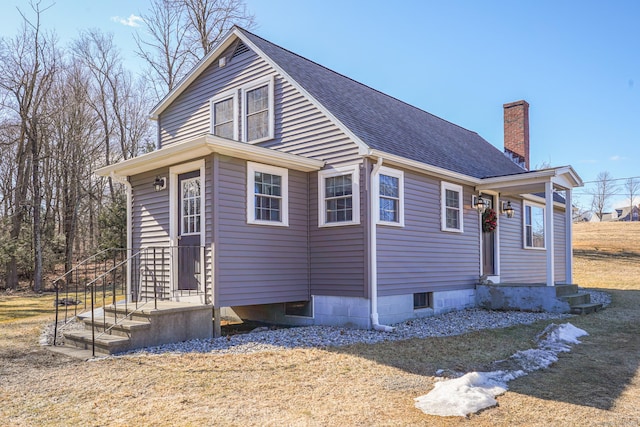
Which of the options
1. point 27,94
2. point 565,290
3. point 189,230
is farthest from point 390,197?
point 27,94

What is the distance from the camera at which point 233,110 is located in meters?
11.0

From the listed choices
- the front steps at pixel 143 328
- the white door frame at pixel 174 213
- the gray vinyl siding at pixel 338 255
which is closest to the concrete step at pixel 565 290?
the gray vinyl siding at pixel 338 255

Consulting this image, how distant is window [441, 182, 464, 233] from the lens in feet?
35.6

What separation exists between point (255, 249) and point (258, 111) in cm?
359

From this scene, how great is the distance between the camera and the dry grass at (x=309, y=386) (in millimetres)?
4055

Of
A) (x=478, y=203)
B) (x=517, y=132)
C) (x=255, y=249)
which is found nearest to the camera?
(x=255, y=249)

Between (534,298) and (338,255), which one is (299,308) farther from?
(534,298)

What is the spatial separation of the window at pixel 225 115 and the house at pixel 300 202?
32 millimetres

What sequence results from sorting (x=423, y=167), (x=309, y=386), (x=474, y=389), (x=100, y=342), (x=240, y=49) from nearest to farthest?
(x=474, y=389)
(x=309, y=386)
(x=100, y=342)
(x=423, y=167)
(x=240, y=49)

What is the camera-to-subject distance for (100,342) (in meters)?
6.60

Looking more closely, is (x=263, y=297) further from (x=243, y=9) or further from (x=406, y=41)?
(x=243, y=9)

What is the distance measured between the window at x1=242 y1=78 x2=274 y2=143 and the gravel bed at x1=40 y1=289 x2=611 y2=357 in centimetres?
423

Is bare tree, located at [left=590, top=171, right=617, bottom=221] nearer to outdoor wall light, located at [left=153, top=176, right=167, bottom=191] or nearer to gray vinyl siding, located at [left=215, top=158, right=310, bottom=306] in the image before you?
Answer: gray vinyl siding, located at [left=215, top=158, right=310, bottom=306]

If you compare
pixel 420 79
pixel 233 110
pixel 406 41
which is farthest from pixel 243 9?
pixel 233 110
